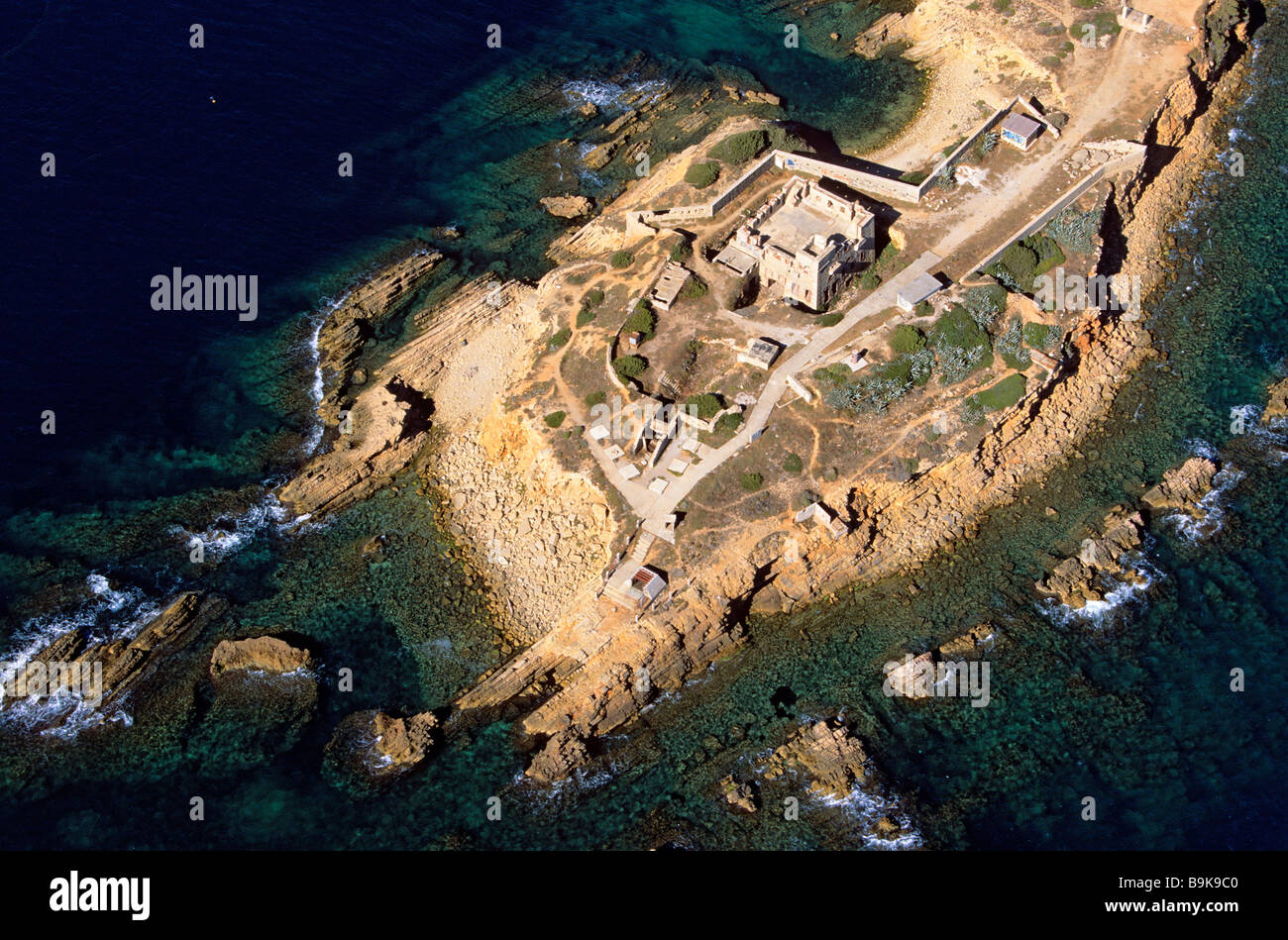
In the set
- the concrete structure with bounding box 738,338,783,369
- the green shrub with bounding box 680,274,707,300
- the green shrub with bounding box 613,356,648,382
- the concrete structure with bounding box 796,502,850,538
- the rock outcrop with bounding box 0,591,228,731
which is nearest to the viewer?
the rock outcrop with bounding box 0,591,228,731

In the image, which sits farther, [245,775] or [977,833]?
[245,775]

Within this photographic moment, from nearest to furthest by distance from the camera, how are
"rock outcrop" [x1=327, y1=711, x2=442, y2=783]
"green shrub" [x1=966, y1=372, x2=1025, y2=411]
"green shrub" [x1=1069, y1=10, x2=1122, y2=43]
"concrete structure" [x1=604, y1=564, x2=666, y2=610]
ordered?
1. "rock outcrop" [x1=327, y1=711, x2=442, y2=783]
2. "concrete structure" [x1=604, y1=564, x2=666, y2=610]
3. "green shrub" [x1=966, y1=372, x2=1025, y2=411]
4. "green shrub" [x1=1069, y1=10, x2=1122, y2=43]

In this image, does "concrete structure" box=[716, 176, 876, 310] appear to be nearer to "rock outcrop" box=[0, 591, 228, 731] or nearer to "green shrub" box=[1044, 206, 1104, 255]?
"green shrub" box=[1044, 206, 1104, 255]

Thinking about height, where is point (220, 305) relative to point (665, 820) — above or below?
above

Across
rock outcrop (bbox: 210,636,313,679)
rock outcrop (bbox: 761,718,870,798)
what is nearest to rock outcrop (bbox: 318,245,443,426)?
rock outcrop (bbox: 210,636,313,679)

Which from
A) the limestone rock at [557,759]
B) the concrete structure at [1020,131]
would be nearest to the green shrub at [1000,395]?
the concrete structure at [1020,131]
